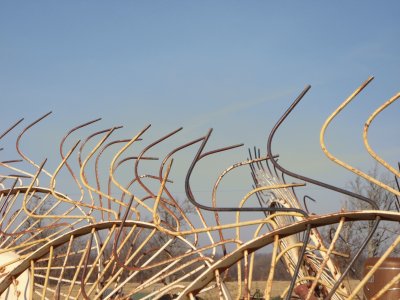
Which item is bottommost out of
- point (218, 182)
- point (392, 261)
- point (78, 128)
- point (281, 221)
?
point (392, 261)

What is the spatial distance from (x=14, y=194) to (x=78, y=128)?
1331 mm

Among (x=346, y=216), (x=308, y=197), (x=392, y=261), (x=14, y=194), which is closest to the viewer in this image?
(x=346, y=216)

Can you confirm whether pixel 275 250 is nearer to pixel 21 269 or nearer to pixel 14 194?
pixel 21 269

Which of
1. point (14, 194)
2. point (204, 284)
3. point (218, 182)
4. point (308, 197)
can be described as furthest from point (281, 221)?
point (14, 194)

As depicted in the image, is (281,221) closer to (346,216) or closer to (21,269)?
(21,269)

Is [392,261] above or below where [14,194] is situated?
below

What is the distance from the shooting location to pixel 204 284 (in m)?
2.60

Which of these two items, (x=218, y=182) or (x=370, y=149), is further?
(x=218, y=182)

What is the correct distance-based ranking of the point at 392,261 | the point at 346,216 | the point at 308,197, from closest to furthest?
the point at 346,216, the point at 308,197, the point at 392,261

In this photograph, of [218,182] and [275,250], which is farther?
[218,182]

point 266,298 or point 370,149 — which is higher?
point 370,149

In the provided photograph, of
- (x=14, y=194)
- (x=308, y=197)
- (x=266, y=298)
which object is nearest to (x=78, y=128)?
(x=14, y=194)

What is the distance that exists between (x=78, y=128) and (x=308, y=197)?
2081mm

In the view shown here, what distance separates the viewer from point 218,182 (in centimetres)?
385
